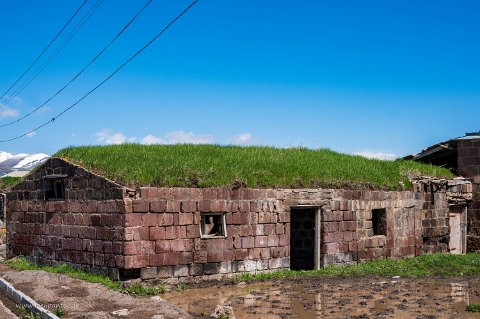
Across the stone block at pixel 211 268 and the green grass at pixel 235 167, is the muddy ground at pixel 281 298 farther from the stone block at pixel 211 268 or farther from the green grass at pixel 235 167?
the green grass at pixel 235 167

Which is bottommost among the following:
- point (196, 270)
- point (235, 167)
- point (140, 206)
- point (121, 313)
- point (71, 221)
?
point (121, 313)

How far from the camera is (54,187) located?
16.9 m

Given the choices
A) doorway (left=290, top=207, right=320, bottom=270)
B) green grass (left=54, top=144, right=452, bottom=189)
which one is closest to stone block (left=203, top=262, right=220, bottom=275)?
green grass (left=54, top=144, right=452, bottom=189)

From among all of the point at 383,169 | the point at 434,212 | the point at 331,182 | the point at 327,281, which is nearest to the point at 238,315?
the point at 327,281

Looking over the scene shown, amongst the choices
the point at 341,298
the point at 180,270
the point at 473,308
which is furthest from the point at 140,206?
the point at 473,308

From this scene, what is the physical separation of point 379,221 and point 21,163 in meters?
119

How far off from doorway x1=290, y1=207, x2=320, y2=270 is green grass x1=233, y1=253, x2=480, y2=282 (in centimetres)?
159

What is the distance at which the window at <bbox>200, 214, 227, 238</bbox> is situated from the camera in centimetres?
1527

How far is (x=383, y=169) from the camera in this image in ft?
66.8

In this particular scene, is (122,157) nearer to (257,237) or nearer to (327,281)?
(257,237)

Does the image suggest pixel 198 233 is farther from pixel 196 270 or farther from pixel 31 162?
pixel 31 162

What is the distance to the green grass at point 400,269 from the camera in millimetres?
15945

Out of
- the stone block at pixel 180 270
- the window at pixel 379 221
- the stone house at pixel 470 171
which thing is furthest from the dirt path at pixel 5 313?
the stone house at pixel 470 171

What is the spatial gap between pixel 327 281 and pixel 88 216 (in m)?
6.53
